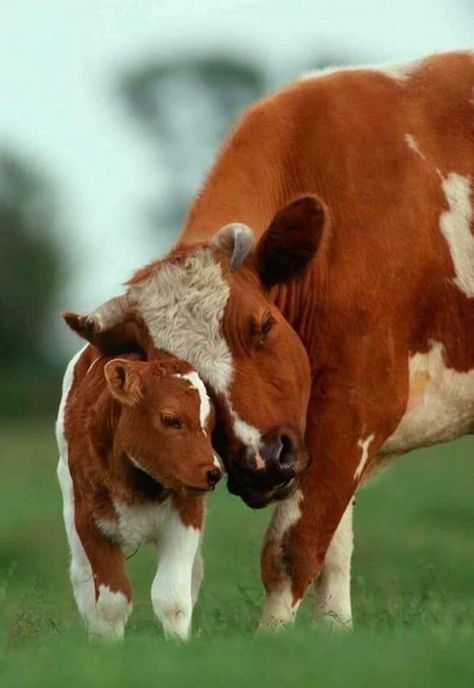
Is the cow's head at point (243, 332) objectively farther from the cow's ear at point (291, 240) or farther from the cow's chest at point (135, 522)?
the cow's chest at point (135, 522)

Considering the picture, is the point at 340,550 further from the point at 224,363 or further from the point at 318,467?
the point at 224,363

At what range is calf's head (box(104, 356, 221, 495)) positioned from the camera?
1004cm

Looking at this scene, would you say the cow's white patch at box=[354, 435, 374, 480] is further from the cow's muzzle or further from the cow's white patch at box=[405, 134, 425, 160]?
the cow's white patch at box=[405, 134, 425, 160]

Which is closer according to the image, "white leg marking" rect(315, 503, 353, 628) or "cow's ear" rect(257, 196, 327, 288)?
"cow's ear" rect(257, 196, 327, 288)

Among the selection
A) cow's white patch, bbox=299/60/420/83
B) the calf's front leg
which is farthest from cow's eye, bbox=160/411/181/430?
cow's white patch, bbox=299/60/420/83

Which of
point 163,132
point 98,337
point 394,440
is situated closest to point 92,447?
point 98,337

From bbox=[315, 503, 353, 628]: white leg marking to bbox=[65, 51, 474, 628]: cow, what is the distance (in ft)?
0.04

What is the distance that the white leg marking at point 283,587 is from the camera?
10859 mm

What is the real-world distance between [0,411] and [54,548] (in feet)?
65.4

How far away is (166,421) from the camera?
401 inches

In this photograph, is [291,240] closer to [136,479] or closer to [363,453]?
[363,453]

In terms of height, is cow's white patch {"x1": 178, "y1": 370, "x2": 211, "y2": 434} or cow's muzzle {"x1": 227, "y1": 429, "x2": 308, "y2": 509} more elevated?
cow's white patch {"x1": 178, "y1": 370, "x2": 211, "y2": 434}

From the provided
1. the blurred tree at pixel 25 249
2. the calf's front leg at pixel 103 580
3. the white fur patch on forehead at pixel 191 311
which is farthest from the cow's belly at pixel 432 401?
the blurred tree at pixel 25 249

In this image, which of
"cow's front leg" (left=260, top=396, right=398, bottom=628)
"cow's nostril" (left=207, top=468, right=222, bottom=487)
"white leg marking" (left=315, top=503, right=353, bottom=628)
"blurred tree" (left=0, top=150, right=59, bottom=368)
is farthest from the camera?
"blurred tree" (left=0, top=150, right=59, bottom=368)
